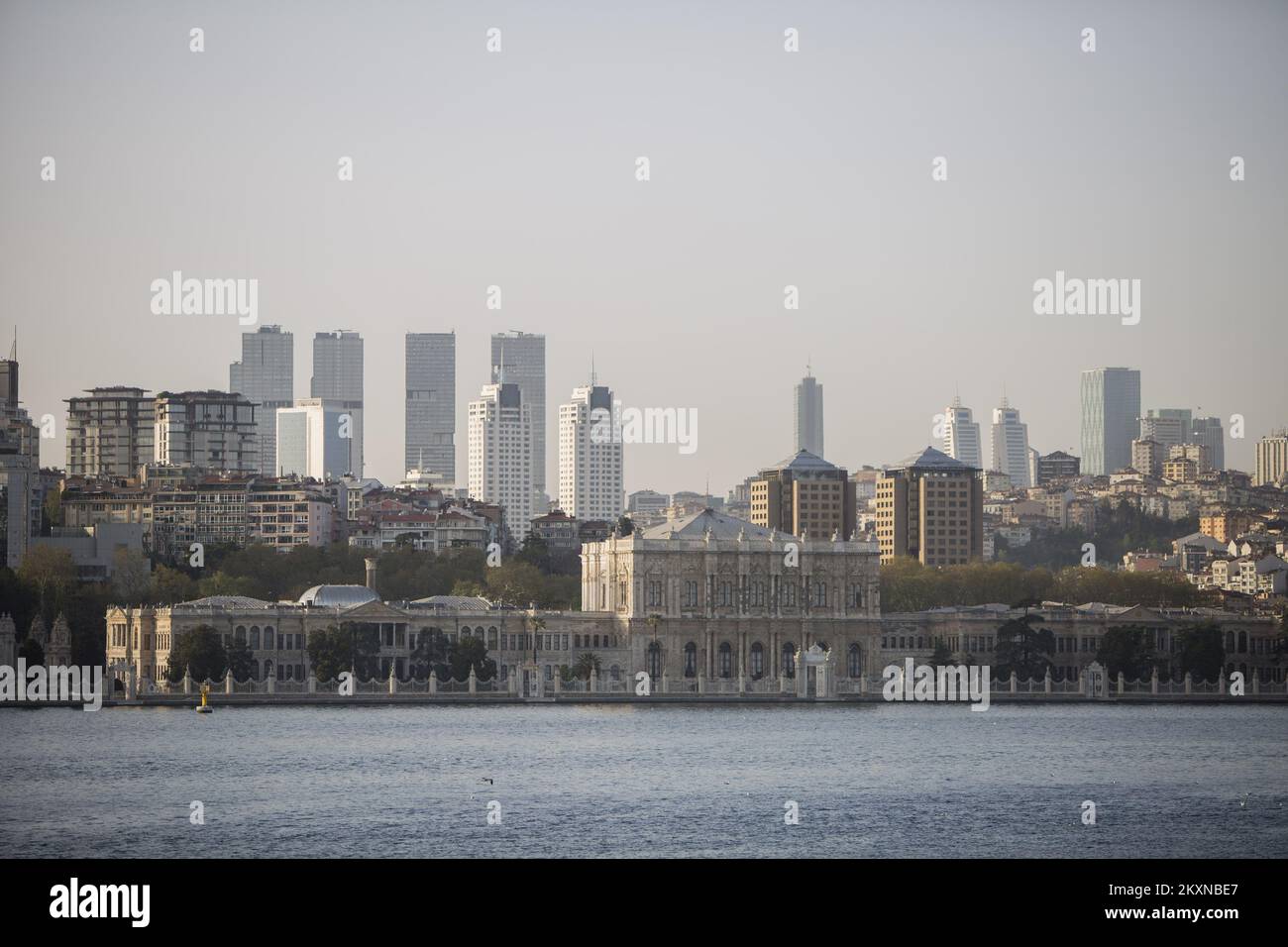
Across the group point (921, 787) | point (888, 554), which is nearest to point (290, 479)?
point (888, 554)

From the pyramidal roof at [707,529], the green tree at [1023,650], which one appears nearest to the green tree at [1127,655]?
the green tree at [1023,650]

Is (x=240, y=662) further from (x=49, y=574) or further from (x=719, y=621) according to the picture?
(x=719, y=621)

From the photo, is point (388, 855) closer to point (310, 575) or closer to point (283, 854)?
point (283, 854)

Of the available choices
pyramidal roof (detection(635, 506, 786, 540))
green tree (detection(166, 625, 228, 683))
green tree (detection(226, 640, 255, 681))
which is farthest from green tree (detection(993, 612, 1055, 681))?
green tree (detection(166, 625, 228, 683))

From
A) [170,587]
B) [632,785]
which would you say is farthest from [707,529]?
[632,785]

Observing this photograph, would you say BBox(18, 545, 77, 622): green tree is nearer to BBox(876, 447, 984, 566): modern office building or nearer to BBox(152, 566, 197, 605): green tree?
BBox(152, 566, 197, 605): green tree
